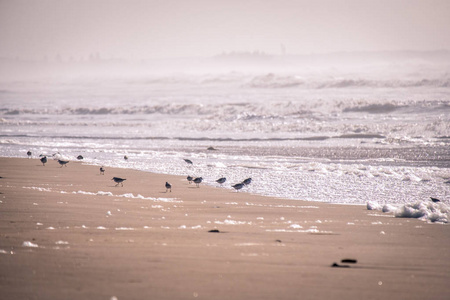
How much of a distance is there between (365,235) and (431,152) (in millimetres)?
15226

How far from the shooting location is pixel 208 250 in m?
5.69

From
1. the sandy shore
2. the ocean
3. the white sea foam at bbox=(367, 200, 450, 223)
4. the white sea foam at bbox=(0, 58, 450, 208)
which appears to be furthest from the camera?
the white sea foam at bbox=(0, 58, 450, 208)

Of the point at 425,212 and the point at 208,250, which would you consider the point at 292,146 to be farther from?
the point at 208,250

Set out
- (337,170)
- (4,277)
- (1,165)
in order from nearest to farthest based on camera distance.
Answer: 1. (4,277)
2. (337,170)
3. (1,165)

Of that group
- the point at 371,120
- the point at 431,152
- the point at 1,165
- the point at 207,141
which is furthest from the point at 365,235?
the point at 371,120

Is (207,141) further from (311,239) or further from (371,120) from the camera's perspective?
(311,239)

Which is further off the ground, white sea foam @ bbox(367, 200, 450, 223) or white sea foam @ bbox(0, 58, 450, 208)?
white sea foam @ bbox(367, 200, 450, 223)

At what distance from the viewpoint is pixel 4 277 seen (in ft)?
14.6

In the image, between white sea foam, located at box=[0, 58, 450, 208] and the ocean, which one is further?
white sea foam, located at box=[0, 58, 450, 208]

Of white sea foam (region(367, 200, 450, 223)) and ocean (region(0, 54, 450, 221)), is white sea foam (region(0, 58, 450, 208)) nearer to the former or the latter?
ocean (region(0, 54, 450, 221))

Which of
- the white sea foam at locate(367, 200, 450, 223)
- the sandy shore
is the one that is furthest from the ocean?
the sandy shore

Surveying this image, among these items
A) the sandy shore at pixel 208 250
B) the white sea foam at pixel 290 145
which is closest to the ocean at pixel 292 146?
the white sea foam at pixel 290 145

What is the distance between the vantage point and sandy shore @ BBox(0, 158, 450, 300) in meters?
4.41

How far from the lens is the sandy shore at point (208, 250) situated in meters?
4.41
